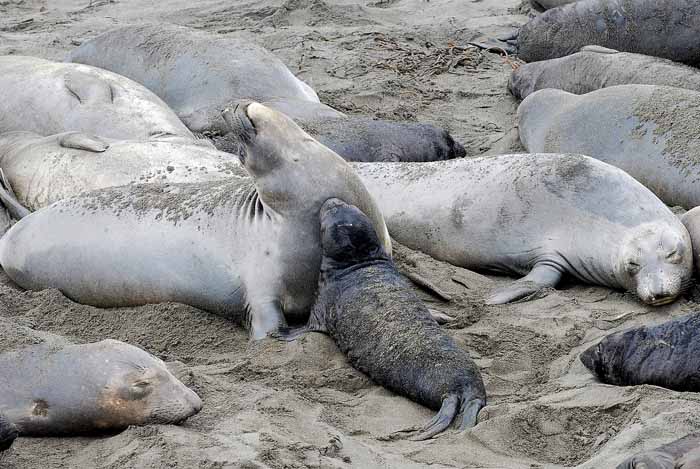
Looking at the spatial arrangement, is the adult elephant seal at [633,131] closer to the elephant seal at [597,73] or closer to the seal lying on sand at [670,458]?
the elephant seal at [597,73]

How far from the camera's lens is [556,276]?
566 cm

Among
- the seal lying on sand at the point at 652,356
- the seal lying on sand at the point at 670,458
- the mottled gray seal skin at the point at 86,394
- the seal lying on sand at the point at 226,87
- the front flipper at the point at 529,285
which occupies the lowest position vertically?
the front flipper at the point at 529,285

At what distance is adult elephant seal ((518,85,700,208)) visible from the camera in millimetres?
6359

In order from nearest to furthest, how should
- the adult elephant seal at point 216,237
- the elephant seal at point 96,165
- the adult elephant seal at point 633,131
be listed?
the adult elephant seal at point 216,237 < the elephant seal at point 96,165 < the adult elephant seal at point 633,131

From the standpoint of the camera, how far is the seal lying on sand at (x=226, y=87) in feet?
23.7

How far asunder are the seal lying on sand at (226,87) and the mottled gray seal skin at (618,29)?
77.0 inches

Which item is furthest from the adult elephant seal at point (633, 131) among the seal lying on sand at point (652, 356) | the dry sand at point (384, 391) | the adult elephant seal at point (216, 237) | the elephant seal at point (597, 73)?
the seal lying on sand at point (652, 356)

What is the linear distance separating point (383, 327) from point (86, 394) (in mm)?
1188

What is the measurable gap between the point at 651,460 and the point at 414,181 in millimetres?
3494

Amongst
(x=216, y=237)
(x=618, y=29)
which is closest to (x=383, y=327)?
(x=216, y=237)

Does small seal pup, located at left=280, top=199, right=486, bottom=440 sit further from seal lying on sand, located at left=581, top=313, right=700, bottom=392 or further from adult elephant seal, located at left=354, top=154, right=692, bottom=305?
adult elephant seal, located at left=354, top=154, right=692, bottom=305

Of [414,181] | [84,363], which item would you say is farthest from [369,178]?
[84,363]

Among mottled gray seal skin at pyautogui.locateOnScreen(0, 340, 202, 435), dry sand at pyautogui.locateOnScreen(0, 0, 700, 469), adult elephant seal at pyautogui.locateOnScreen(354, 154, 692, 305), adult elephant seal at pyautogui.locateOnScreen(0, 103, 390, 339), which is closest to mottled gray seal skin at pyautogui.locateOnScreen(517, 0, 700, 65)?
dry sand at pyautogui.locateOnScreen(0, 0, 700, 469)

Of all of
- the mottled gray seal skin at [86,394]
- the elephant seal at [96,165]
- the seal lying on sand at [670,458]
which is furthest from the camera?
the elephant seal at [96,165]
